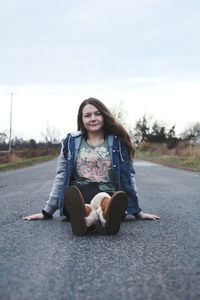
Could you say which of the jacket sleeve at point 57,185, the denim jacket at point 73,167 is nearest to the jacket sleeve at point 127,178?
the denim jacket at point 73,167

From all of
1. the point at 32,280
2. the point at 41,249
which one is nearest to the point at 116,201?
the point at 41,249

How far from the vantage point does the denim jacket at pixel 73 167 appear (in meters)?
4.56

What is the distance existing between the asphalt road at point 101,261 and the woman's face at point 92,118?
0.97 meters

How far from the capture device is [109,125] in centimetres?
467

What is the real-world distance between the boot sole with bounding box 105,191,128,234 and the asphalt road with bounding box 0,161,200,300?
10cm

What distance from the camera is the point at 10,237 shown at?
387cm

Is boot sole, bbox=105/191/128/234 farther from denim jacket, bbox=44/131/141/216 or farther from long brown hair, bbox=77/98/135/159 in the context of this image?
long brown hair, bbox=77/98/135/159

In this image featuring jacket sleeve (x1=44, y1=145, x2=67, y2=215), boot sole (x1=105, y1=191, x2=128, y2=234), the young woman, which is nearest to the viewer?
boot sole (x1=105, y1=191, x2=128, y2=234)

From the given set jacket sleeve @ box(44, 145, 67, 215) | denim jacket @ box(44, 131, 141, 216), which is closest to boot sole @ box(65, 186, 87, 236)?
denim jacket @ box(44, 131, 141, 216)

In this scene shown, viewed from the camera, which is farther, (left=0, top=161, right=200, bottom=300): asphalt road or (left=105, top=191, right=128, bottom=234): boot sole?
(left=105, top=191, right=128, bottom=234): boot sole

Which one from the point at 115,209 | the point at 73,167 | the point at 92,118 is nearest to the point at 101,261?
the point at 115,209

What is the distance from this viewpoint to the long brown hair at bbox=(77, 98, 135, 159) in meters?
4.61

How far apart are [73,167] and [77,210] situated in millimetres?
779

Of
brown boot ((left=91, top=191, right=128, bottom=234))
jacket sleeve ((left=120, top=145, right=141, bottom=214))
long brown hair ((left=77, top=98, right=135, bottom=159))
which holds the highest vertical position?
long brown hair ((left=77, top=98, right=135, bottom=159))
